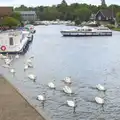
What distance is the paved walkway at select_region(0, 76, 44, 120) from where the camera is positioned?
18.3 metres

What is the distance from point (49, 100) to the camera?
23.6 meters

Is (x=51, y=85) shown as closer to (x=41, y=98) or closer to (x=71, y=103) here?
(x=41, y=98)

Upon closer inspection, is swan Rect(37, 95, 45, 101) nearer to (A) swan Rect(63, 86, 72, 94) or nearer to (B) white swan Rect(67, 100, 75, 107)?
(B) white swan Rect(67, 100, 75, 107)

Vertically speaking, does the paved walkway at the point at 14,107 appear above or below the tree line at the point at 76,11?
above

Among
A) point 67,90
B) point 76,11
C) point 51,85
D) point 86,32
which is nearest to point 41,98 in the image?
point 67,90

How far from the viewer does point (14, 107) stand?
19.9 m

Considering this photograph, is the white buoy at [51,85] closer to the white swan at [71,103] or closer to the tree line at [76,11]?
the white swan at [71,103]

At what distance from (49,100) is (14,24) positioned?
73208 mm

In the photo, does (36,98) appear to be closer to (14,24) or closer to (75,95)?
(75,95)

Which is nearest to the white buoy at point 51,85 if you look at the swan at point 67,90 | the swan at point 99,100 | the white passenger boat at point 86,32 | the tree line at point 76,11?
the swan at point 67,90

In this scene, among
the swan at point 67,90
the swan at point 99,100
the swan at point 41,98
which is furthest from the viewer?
the swan at point 67,90

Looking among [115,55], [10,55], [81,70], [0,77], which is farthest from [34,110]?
[115,55]

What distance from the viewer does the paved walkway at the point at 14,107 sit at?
1831cm

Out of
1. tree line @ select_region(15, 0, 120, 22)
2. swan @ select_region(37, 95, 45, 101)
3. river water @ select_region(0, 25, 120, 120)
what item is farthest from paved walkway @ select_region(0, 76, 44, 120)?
tree line @ select_region(15, 0, 120, 22)
